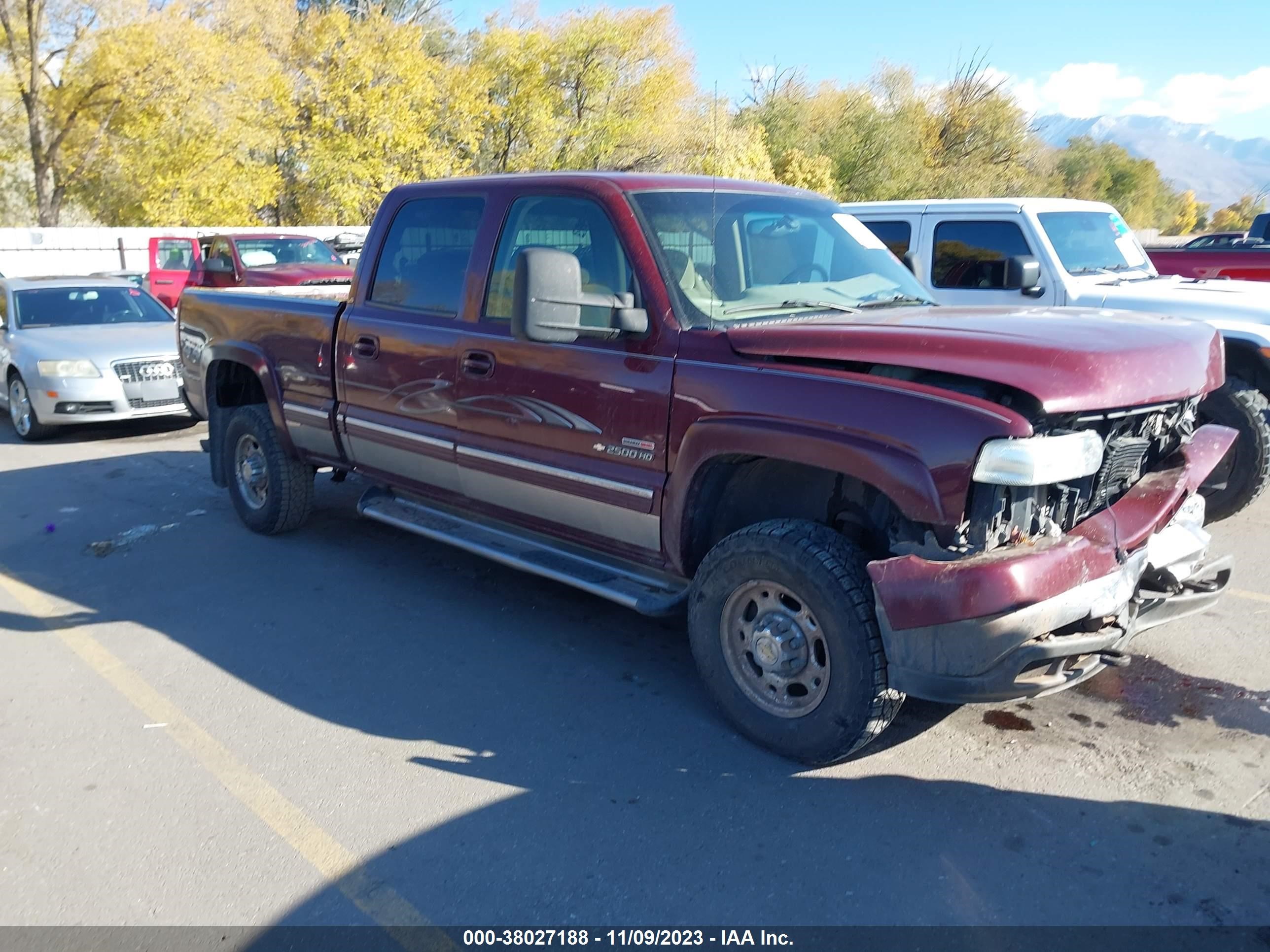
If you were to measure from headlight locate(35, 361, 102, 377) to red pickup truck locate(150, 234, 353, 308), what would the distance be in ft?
13.1

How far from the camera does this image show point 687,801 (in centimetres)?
363

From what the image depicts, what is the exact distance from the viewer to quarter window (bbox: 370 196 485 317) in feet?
16.9

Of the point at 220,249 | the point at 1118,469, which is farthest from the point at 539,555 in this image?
the point at 220,249

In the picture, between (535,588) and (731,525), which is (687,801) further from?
(535,588)

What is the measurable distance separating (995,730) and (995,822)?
67 centimetres

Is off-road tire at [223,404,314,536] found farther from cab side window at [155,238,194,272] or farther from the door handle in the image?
cab side window at [155,238,194,272]

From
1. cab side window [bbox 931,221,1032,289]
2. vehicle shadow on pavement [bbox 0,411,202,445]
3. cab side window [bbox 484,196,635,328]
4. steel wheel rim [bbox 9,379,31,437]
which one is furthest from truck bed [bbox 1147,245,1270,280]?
steel wheel rim [bbox 9,379,31,437]

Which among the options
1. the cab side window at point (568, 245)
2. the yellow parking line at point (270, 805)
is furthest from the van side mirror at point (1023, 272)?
the yellow parking line at point (270, 805)

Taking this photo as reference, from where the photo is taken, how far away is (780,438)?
12.1 ft

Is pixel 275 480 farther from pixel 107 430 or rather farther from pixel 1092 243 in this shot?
pixel 1092 243

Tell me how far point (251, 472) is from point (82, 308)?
5.93 metres

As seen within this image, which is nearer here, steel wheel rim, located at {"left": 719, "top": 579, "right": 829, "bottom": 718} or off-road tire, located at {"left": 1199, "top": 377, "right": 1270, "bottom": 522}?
steel wheel rim, located at {"left": 719, "top": 579, "right": 829, "bottom": 718}

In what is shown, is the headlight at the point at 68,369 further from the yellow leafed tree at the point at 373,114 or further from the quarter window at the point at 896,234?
the yellow leafed tree at the point at 373,114

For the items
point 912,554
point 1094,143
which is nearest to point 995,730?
point 912,554
